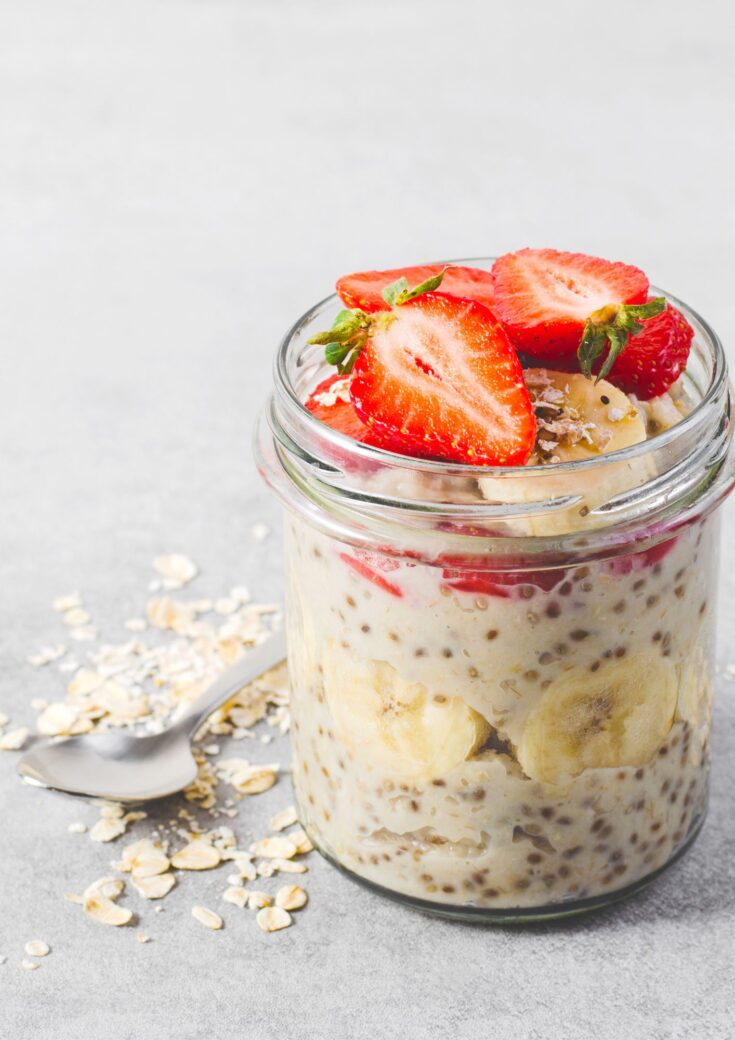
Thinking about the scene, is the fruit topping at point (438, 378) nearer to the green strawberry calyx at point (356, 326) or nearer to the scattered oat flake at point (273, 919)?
the green strawberry calyx at point (356, 326)

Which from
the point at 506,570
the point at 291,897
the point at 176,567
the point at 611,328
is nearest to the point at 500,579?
the point at 506,570

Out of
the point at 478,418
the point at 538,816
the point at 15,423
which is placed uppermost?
the point at 478,418

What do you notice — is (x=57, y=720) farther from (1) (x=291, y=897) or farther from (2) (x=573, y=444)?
(2) (x=573, y=444)

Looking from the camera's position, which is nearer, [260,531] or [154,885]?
[154,885]

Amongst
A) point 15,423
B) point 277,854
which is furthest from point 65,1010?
point 15,423

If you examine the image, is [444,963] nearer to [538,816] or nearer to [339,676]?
[538,816]

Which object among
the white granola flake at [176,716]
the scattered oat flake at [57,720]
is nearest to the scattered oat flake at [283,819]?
the white granola flake at [176,716]

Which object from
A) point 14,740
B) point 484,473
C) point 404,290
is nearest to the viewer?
point 484,473

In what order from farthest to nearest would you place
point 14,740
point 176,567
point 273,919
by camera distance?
point 176,567 → point 14,740 → point 273,919
